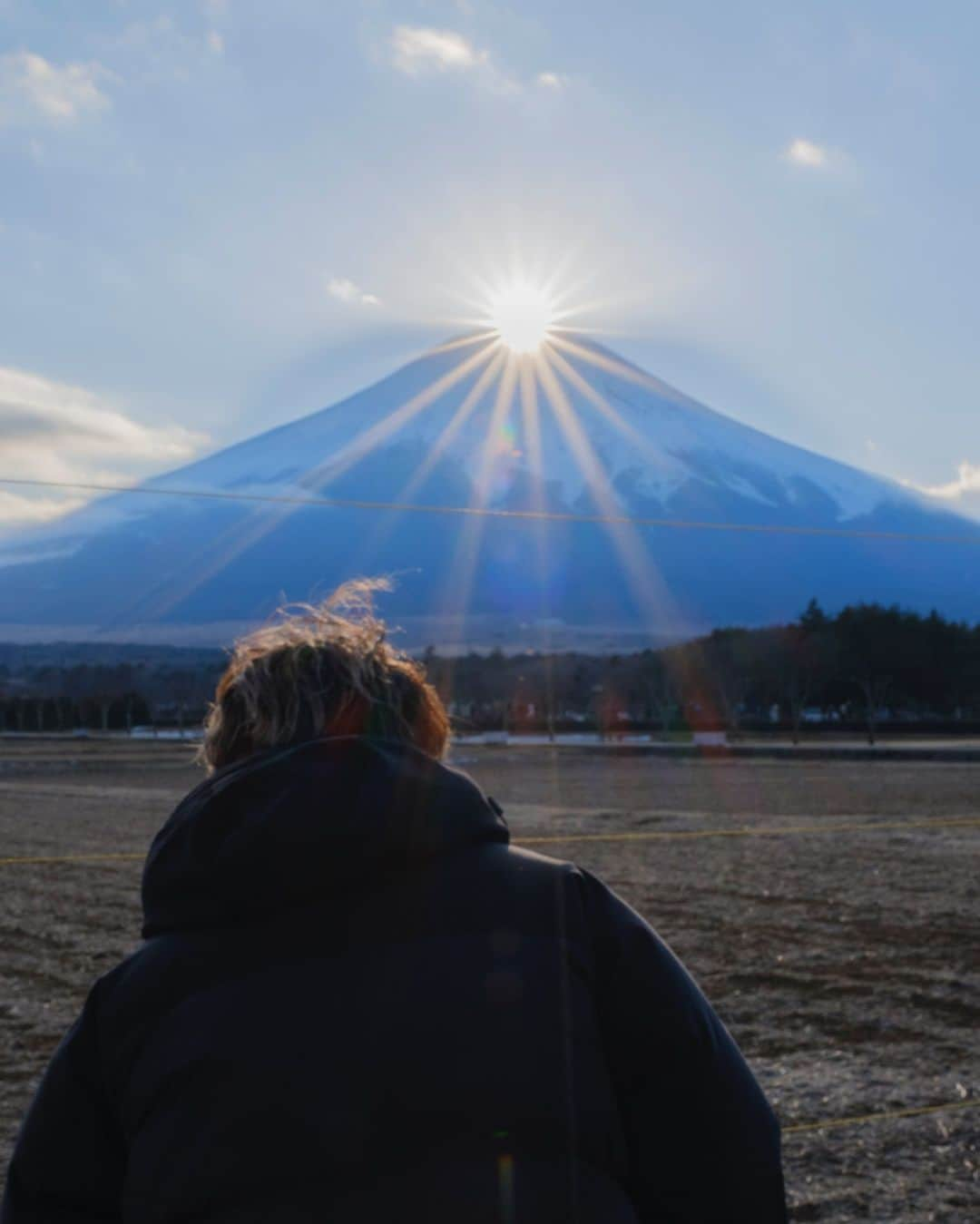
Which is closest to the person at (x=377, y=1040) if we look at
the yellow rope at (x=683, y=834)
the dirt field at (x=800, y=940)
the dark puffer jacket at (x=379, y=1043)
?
the dark puffer jacket at (x=379, y=1043)

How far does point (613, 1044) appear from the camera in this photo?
1598 millimetres

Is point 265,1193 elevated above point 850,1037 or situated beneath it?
elevated above

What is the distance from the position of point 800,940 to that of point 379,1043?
22.4ft

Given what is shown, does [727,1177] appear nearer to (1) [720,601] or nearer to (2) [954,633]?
(2) [954,633]

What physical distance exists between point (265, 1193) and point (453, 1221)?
189mm

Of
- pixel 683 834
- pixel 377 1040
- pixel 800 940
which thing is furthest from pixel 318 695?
pixel 683 834

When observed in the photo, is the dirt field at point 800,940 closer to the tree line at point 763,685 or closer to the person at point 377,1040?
the person at point 377,1040

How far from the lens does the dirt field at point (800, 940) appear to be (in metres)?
4.31

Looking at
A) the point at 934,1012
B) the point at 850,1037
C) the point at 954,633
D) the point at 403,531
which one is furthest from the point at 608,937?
the point at 403,531

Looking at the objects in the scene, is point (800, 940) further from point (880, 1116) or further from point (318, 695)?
point (318, 695)

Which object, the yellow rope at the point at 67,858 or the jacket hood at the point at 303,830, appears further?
the yellow rope at the point at 67,858

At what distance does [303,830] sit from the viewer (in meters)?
1.51

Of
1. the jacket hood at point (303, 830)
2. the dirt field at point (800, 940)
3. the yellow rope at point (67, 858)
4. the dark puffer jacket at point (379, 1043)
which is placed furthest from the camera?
the yellow rope at point (67, 858)

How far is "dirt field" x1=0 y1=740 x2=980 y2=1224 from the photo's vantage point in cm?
431
